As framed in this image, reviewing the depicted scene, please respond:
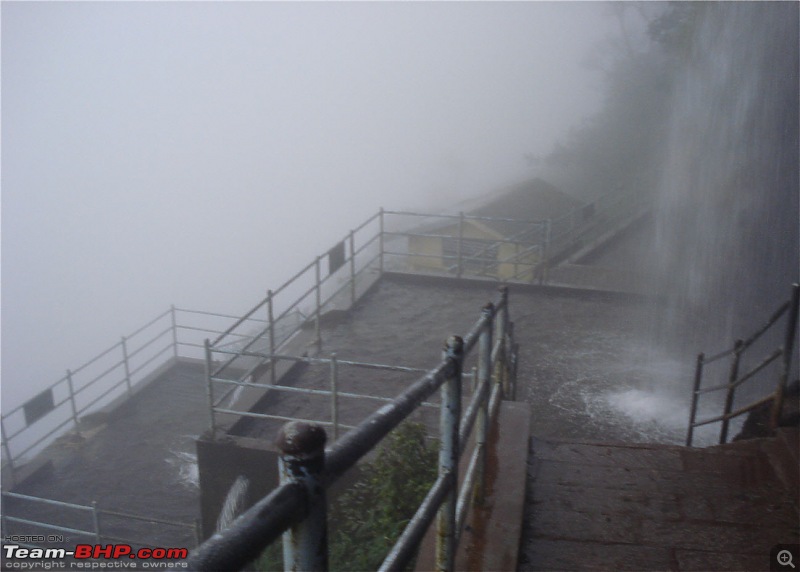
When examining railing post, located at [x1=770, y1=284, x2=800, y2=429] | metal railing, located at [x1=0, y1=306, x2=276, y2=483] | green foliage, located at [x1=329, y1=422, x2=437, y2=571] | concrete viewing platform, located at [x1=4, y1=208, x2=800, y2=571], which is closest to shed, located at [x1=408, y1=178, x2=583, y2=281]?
metal railing, located at [x1=0, y1=306, x2=276, y2=483]

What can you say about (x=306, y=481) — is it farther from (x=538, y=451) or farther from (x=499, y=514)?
(x=538, y=451)

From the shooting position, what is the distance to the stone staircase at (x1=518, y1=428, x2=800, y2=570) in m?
3.29

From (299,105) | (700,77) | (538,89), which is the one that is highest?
(299,105)

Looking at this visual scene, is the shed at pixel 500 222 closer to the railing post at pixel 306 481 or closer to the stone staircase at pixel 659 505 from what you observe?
the stone staircase at pixel 659 505

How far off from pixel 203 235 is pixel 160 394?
12856 cm

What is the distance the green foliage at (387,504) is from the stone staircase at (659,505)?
0.93 meters

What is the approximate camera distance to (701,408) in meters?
7.82

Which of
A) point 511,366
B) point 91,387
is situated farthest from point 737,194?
point 91,387

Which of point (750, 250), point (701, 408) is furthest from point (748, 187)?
point (701, 408)

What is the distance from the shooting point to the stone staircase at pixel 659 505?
10.8 ft

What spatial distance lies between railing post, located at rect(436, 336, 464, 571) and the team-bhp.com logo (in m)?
6.36

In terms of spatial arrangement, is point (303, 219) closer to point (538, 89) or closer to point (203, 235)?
point (203, 235)

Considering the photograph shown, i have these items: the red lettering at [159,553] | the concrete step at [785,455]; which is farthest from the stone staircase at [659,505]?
the red lettering at [159,553]

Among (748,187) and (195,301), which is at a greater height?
(748,187)
